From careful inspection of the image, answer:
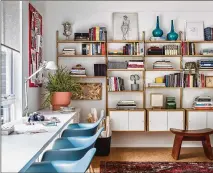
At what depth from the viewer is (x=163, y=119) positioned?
5805 mm

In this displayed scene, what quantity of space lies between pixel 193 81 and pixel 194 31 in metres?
0.91

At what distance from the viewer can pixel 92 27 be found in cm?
603

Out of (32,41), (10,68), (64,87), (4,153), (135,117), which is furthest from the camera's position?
(135,117)

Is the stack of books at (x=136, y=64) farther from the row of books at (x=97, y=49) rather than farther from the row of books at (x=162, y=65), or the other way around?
the row of books at (x=97, y=49)

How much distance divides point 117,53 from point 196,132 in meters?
1.92

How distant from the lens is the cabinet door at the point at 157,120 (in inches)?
229

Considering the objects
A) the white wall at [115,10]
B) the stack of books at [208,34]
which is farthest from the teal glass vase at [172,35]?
the stack of books at [208,34]

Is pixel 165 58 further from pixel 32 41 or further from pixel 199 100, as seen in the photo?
pixel 32 41

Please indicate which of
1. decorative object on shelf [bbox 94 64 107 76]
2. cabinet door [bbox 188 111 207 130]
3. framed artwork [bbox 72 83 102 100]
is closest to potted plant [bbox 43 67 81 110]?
framed artwork [bbox 72 83 102 100]

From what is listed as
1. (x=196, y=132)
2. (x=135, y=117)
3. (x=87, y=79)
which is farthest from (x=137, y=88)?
(x=196, y=132)

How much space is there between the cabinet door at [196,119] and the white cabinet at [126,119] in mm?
820

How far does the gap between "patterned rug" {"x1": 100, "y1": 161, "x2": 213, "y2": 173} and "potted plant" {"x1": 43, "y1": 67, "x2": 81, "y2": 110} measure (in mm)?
1147

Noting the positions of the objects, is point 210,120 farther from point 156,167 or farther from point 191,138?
point 156,167

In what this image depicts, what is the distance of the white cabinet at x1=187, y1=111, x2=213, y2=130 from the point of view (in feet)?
19.0
